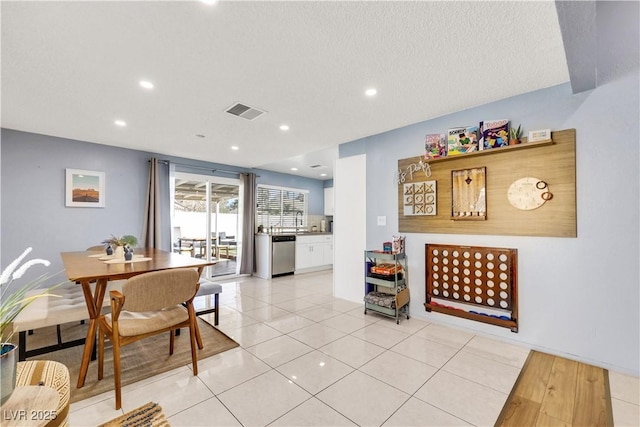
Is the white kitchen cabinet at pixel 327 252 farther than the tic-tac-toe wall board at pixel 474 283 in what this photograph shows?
Yes

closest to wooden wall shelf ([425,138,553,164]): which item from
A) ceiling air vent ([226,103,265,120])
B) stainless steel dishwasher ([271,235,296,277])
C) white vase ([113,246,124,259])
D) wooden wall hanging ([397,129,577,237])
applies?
wooden wall hanging ([397,129,577,237])

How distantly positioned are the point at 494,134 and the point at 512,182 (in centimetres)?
50

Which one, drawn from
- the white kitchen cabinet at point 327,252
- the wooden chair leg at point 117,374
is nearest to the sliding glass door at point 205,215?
the white kitchen cabinet at point 327,252

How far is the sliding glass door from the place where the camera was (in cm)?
541

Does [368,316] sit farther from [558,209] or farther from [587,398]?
[558,209]

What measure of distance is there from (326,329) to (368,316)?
666mm

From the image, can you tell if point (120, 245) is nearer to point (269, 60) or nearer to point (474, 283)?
point (269, 60)

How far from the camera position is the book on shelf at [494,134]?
2637 millimetres

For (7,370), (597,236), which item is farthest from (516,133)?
(7,370)

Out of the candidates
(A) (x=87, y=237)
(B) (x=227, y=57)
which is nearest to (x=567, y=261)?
(B) (x=227, y=57)

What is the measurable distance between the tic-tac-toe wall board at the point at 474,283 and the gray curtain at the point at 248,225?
384cm

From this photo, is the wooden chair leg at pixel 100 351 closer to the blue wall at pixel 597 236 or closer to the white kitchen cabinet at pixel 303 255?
the blue wall at pixel 597 236

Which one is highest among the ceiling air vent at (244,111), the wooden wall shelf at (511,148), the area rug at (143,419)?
the ceiling air vent at (244,111)

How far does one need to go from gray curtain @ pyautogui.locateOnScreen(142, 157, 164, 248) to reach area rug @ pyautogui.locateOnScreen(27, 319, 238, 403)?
67.6 inches
